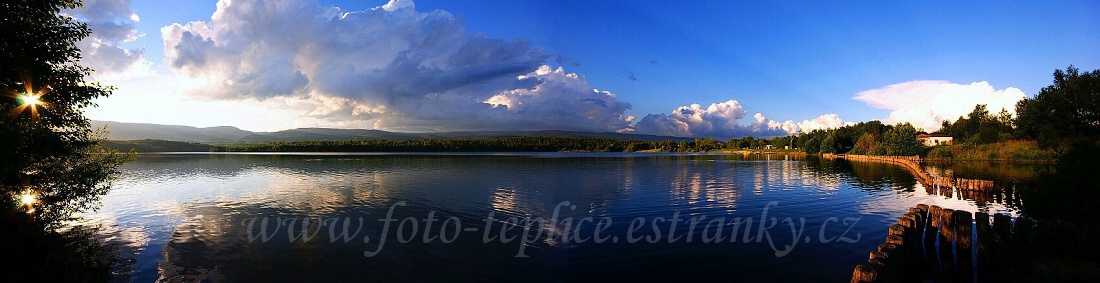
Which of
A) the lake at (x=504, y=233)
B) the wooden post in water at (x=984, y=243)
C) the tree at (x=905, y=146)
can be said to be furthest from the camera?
the tree at (x=905, y=146)

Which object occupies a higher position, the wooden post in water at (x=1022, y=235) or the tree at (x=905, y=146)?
the tree at (x=905, y=146)

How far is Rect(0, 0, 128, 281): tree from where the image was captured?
48.3ft

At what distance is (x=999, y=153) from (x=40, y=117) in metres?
113

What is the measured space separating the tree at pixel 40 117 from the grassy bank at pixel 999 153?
334ft

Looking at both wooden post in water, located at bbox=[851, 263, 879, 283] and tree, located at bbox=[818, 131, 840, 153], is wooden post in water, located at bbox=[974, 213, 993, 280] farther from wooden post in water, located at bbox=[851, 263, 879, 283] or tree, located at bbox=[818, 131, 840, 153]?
tree, located at bbox=[818, 131, 840, 153]

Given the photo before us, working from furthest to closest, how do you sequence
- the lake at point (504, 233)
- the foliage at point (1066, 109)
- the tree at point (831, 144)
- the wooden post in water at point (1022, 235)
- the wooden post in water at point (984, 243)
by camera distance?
1. the tree at point (831, 144)
2. the foliage at point (1066, 109)
3. the lake at point (504, 233)
4. the wooden post in water at point (984, 243)
5. the wooden post in water at point (1022, 235)

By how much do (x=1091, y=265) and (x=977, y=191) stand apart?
28144mm

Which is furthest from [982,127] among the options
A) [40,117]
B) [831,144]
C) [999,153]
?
[40,117]

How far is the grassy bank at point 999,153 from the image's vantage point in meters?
70.8

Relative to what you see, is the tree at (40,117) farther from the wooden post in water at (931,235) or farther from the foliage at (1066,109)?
the foliage at (1066,109)

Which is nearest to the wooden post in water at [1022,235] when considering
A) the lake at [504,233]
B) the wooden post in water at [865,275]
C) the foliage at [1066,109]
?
the lake at [504,233]

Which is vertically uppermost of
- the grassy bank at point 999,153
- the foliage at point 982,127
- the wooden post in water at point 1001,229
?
the foliage at point 982,127

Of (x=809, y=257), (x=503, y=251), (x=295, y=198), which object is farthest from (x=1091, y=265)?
(x=295, y=198)

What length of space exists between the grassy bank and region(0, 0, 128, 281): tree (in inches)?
4012
